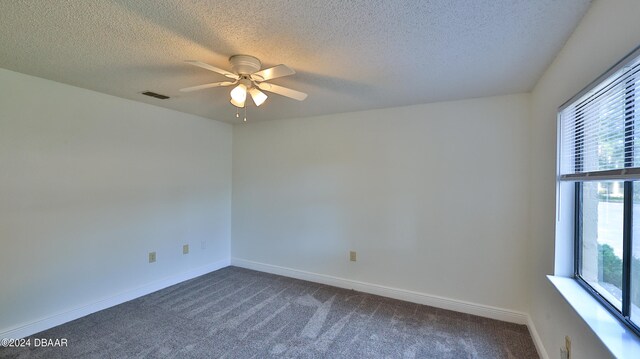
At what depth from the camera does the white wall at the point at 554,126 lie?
1.18 metres

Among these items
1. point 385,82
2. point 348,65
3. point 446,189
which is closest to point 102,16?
point 348,65

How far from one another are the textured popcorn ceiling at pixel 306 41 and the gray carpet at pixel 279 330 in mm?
2211

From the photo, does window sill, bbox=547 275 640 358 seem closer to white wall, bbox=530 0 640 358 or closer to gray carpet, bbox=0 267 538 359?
white wall, bbox=530 0 640 358

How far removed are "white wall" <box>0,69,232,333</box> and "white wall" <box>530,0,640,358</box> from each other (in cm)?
383

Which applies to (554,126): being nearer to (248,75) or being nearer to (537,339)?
(537,339)

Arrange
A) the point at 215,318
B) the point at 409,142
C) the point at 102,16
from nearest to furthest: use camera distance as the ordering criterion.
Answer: the point at 102,16, the point at 215,318, the point at 409,142

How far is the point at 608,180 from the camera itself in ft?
4.20

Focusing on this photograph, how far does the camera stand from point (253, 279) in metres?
3.68

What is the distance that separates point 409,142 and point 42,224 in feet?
12.0

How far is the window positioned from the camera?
1.16m

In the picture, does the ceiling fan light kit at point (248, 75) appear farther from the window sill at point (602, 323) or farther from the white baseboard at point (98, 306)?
the white baseboard at point (98, 306)

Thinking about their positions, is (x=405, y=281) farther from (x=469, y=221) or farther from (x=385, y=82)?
Answer: (x=385, y=82)

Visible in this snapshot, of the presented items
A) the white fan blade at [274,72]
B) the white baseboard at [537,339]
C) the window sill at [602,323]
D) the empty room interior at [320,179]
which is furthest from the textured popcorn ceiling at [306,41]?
the white baseboard at [537,339]

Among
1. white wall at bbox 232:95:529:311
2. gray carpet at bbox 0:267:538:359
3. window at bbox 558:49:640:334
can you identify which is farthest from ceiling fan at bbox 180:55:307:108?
gray carpet at bbox 0:267:538:359
